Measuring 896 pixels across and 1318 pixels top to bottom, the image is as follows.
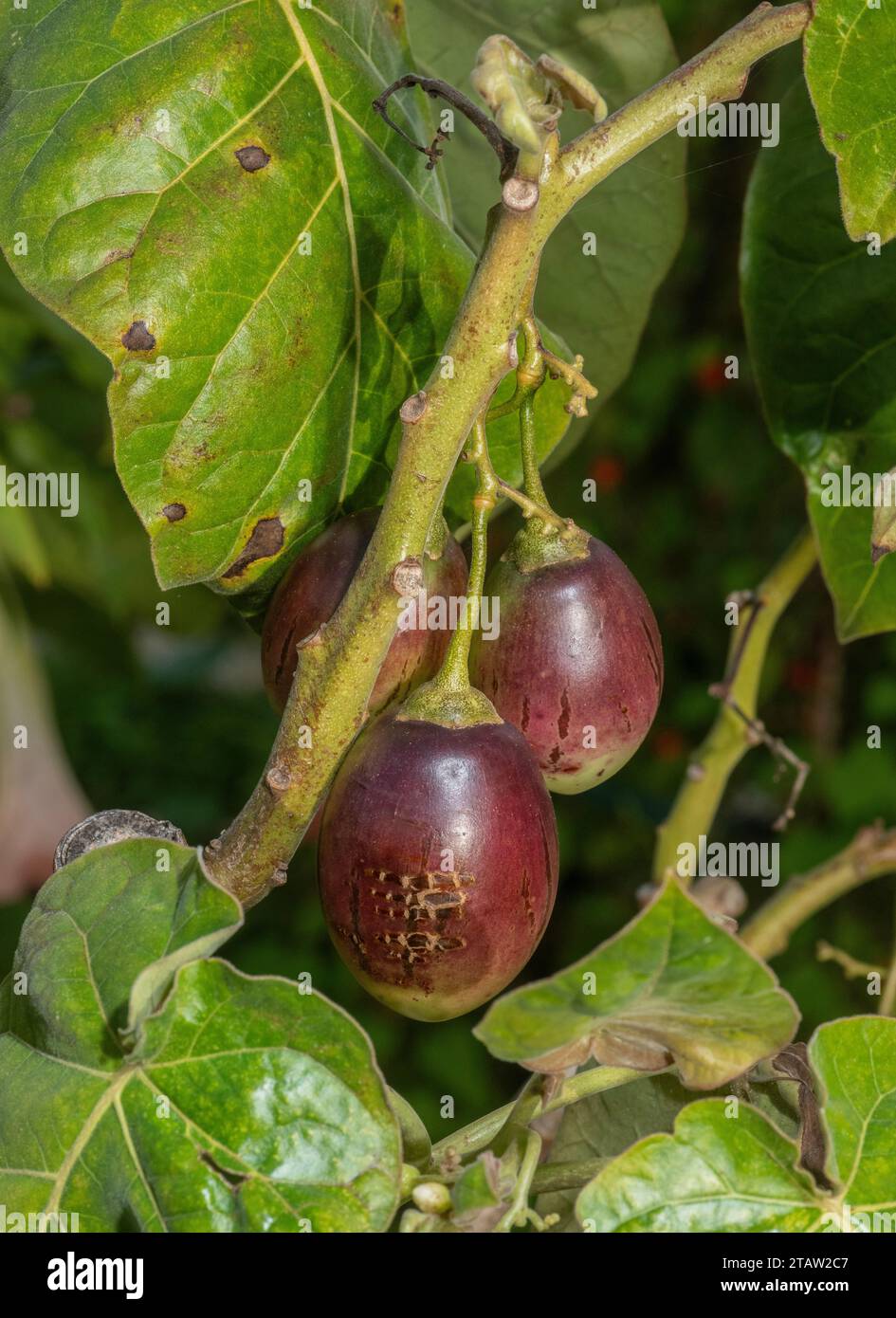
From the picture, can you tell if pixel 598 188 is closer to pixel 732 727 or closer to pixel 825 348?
pixel 825 348

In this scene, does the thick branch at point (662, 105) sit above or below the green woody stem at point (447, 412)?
above

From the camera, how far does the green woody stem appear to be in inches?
19.9

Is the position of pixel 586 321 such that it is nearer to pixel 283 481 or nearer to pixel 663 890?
pixel 283 481

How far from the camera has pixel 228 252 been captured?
0.61 metres

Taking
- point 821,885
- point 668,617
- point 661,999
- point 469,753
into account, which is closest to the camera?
point 661,999

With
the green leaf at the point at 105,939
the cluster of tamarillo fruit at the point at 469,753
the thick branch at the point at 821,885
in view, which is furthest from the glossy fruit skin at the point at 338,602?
the thick branch at the point at 821,885

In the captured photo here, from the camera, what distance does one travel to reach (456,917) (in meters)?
0.58

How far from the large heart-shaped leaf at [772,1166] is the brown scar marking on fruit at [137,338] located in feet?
1.22

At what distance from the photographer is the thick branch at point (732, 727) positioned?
101 cm

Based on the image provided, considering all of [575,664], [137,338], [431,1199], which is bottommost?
[431,1199]

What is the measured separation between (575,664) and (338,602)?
107 millimetres

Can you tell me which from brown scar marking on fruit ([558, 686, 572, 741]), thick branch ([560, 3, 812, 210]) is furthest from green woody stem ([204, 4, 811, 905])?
brown scar marking on fruit ([558, 686, 572, 741])

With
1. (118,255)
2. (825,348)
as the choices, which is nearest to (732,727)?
(825,348)

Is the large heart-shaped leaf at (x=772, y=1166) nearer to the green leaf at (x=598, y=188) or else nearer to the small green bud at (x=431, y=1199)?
the small green bud at (x=431, y=1199)
